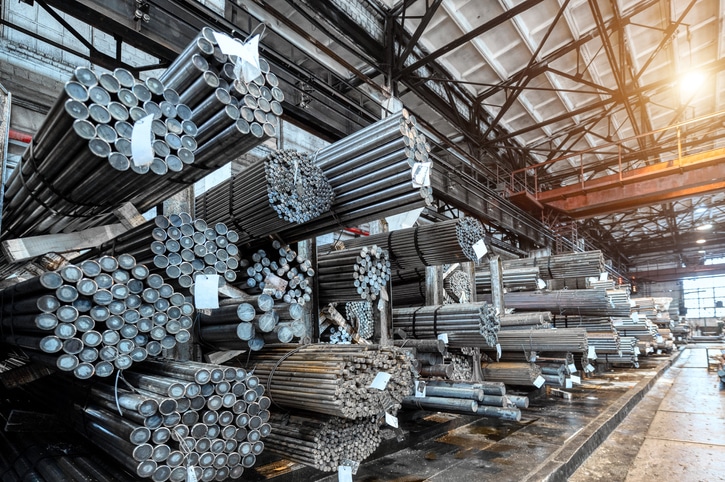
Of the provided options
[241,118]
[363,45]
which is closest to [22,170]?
[241,118]

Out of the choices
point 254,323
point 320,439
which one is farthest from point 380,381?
point 254,323

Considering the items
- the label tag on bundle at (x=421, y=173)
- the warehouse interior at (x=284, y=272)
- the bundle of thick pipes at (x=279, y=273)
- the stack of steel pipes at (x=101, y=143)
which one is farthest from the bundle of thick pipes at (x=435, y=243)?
the stack of steel pipes at (x=101, y=143)

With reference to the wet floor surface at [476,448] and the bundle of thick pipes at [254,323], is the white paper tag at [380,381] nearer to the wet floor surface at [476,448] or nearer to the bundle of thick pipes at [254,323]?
the bundle of thick pipes at [254,323]

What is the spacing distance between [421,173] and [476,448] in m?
3.16

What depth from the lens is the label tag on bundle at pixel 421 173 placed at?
9.15ft

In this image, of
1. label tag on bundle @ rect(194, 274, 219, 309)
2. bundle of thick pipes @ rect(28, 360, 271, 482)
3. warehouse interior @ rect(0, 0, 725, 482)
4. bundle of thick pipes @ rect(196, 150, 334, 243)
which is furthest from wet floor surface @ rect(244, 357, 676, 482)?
bundle of thick pipes @ rect(196, 150, 334, 243)

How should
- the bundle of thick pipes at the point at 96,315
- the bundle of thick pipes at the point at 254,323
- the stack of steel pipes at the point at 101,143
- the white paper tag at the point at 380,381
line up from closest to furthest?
the stack of steel pipes at the point at 101,143 → the bundle of thick pipes at the point at 96,315 → the bundle of thick pipes at the point at 254,323 → the white paper tag at the point at 380,381

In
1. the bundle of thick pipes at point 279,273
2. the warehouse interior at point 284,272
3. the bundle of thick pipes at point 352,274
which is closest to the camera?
the warehouse interior at point 284,272

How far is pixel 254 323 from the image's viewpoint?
254 centimetres

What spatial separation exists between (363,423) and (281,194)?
1704mm

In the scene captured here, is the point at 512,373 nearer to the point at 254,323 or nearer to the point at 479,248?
the point at 479,248

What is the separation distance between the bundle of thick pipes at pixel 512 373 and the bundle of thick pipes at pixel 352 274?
10.5ft

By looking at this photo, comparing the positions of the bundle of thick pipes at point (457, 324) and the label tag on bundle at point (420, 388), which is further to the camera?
the bundle of thick pipes at point (457, 324)

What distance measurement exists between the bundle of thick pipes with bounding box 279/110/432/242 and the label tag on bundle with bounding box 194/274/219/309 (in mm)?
1175
